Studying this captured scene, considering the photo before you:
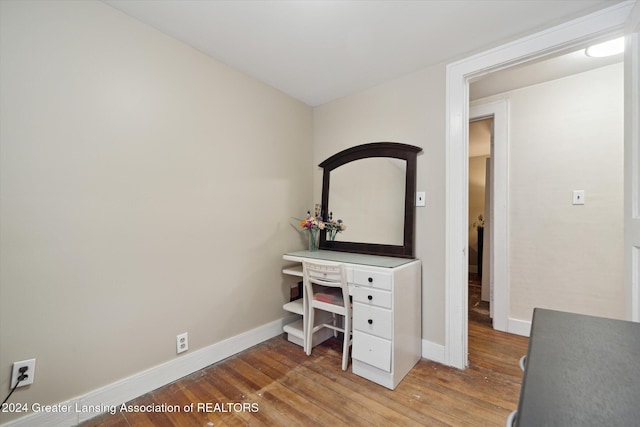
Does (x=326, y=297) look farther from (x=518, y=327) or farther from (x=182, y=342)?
(x=518, y=327)

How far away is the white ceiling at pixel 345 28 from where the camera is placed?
151 centimetres

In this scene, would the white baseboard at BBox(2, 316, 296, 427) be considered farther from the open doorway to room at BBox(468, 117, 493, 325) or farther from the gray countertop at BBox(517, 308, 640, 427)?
the open doorway to room at BBox(468, 117, 493, 325)

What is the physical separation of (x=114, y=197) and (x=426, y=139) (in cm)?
219

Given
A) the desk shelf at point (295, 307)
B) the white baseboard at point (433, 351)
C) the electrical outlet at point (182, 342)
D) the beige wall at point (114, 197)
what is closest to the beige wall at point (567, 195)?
the white baseboard at point (433, 351)

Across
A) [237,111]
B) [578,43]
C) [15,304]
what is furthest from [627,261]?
[15,304]

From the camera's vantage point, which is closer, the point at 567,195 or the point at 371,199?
the point at 567,195

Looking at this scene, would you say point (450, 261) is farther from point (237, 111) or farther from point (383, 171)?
point (237, 111)

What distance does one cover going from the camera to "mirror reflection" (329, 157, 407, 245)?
2.30 metres

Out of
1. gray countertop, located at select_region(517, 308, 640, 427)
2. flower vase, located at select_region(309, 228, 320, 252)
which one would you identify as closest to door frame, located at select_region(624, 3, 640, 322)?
gray countertop, located at select_region(517, 308, 640, 427)

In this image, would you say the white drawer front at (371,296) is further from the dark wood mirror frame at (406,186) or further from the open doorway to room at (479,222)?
the open doorway to room at (479,222)

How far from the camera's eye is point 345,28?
1700mm

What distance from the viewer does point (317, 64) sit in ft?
6.97

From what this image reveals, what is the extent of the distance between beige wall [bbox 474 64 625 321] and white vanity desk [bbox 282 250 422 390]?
1.27 metres

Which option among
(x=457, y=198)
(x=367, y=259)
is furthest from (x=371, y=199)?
(x=457, y=198)
